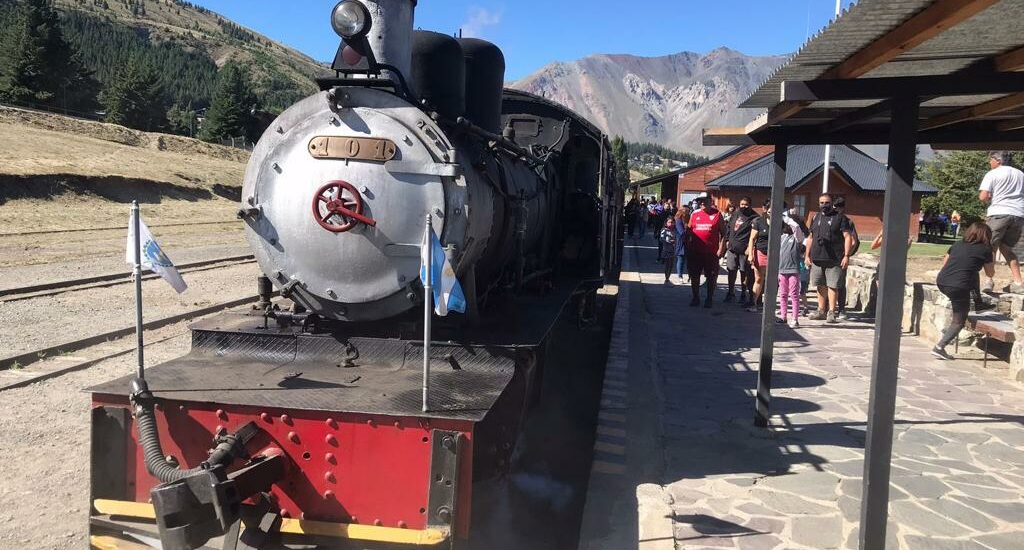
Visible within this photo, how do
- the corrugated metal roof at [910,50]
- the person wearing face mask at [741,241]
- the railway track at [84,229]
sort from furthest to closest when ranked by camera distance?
1. the railway track at [84,229]
2. the person wearing face mask at [741,241]
3. the corrugated metal roof at [910,50]

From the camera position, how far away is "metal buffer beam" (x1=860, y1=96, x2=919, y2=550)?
307 centimetres

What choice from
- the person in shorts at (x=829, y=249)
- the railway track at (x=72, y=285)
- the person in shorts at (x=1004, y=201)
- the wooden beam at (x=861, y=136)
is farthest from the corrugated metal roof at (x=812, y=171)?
the wooden beam at (x=861, y=136)

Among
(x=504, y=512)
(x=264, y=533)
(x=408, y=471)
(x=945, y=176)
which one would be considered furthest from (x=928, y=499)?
(x=945, y=176)

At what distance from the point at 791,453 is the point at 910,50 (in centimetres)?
302

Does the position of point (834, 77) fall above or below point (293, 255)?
above

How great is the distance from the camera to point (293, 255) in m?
3.85

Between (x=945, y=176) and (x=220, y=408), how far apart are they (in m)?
42.6

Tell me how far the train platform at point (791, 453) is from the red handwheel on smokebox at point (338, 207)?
2103 mm

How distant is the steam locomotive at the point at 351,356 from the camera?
117 inches

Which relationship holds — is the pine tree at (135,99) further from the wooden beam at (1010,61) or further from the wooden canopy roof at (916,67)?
the wooden beam at (1010,61)

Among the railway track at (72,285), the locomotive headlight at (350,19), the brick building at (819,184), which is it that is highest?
the brick building at (819,184)

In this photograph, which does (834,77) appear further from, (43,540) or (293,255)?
(43,540)

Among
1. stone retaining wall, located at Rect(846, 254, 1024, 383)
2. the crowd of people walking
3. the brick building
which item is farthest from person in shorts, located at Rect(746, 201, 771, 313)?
Result: the brick building

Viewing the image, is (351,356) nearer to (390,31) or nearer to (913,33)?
(390,31)
